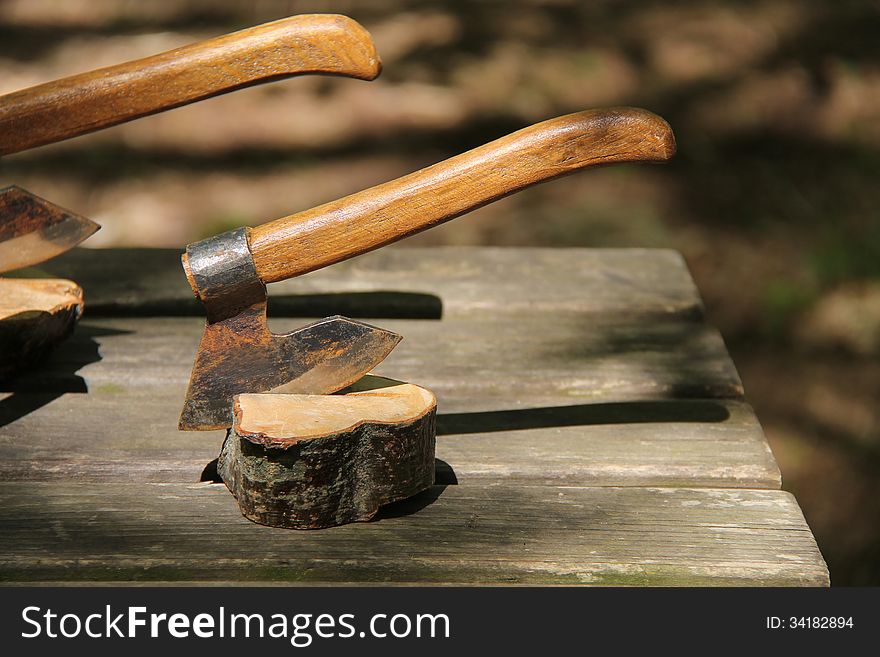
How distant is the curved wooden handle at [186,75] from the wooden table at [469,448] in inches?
17.5

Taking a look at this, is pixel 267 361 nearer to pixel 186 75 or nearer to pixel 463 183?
pixel 463 183

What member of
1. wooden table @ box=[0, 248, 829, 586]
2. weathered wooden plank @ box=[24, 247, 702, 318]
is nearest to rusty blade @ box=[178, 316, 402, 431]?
wooden table @ box=[0, 248, 829, 586]

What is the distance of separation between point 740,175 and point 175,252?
8.22 feet

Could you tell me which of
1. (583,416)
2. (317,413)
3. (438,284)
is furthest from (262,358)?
(438,284)

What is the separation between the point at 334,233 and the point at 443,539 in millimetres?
470

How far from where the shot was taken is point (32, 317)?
6.12ft

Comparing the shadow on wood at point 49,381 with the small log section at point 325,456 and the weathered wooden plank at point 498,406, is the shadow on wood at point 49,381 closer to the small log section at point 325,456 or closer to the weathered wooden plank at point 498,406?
the weathered wooden plank at point 498,406

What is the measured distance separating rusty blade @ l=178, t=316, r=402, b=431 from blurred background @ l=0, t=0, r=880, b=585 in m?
2.64

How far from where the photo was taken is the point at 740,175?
4223mm

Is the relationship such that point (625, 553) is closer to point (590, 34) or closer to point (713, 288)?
point (713, 288)

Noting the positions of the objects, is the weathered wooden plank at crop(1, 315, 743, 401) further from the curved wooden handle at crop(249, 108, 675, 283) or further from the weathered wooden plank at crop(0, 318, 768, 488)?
the curved wooden handle at crop(249, 108, 675, 283)

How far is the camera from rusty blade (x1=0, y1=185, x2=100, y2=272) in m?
1.95
